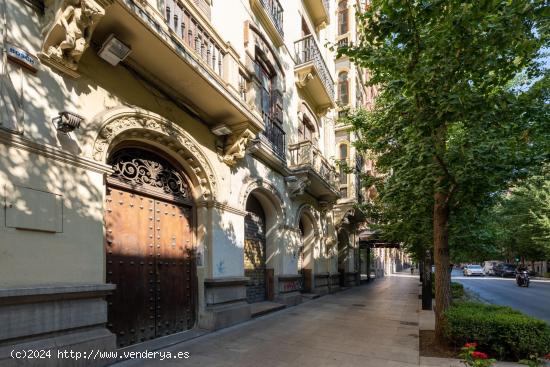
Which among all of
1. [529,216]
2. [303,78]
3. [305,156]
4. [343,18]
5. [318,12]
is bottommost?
[529,216]

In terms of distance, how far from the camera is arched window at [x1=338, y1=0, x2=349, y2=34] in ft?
74.3

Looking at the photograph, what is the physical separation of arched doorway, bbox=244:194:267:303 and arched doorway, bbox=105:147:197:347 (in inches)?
114

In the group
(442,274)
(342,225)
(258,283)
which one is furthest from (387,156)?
(342,225)

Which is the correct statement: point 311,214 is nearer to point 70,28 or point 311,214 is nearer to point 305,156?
point 305,156

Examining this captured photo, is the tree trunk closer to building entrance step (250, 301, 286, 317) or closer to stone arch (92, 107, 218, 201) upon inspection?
building entrance step (250, 301, 286, 317)

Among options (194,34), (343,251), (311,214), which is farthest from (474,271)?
(194,34)

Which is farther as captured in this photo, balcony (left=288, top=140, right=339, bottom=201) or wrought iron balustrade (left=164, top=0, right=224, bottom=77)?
balcony (left=288, top=140, right=339, bottom=201)

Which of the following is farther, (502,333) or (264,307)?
(264,307)

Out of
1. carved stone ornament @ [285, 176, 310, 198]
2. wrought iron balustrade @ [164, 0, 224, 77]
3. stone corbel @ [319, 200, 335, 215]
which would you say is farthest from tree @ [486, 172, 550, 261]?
wrought iron balustrade @ [164, 0, 224, 77]

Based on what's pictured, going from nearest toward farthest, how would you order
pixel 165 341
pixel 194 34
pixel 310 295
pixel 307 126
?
pixel 165 341, pixel 194 34, pixel 310 295, pixel 307 126

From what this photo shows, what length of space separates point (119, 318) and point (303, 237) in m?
10.1

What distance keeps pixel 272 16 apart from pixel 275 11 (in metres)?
0.89

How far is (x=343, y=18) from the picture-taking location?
2292 centimetres

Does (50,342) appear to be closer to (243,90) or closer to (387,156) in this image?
(243,90)
